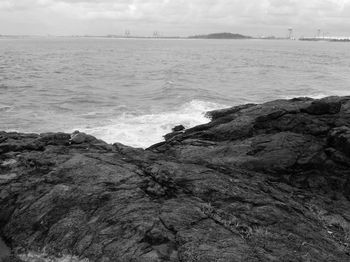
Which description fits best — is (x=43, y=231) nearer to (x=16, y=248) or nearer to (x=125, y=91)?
(x=16, y=248)

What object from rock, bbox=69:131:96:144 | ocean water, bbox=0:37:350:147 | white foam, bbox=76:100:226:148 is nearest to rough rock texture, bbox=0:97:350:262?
rock, bbox=69:131:96:144

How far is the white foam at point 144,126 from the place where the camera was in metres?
20.8

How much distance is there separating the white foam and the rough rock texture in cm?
645

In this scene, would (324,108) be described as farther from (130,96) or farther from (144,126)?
(130,96)

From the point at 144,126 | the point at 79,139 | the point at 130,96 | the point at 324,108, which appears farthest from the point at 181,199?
the point at 130,96

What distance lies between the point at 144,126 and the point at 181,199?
14495mm

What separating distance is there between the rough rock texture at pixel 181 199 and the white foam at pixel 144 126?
21.2 feet

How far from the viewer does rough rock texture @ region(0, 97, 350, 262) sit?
319 inches

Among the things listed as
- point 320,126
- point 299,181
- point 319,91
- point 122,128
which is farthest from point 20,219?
point 319,91

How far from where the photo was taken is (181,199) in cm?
949

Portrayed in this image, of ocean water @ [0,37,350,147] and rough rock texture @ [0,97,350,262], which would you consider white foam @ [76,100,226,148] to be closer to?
ocean water @ [0,37,350,147]

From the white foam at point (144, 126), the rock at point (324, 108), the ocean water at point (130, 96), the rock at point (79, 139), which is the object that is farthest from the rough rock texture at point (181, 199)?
the ocean water at point (130, 96)

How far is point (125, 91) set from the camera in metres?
40.3

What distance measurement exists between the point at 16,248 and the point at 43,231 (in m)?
0.65
